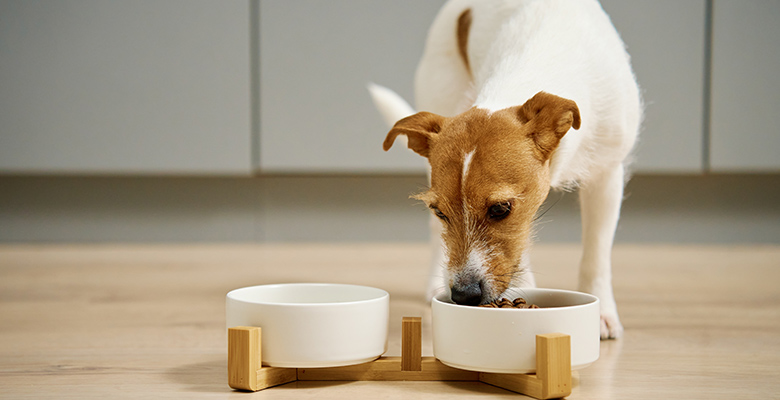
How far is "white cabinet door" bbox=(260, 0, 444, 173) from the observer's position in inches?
136

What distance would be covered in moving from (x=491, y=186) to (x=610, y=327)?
56 centimetres

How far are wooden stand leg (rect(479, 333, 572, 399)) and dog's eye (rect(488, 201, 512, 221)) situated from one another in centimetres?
28

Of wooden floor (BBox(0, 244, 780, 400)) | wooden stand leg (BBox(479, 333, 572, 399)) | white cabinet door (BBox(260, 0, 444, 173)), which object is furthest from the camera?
white cabinet door (BBox(260, 0, 444, 173))

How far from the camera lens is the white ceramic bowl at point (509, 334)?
100cm

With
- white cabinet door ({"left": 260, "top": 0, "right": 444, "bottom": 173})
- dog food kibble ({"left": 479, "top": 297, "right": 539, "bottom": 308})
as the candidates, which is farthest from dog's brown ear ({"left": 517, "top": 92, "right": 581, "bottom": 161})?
white cabinet door ({"left": 260, "top": 0, "right": 444, "bottom": 173})

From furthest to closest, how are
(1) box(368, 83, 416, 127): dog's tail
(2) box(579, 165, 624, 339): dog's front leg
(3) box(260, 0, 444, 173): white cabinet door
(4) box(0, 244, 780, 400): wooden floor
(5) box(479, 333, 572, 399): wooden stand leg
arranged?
1. (3) box(260, 0, 444, 173): white cabinet door
2. (1) box(368, 83, 416, 127): dog's tail
3. (2) box(579, 165, 624, 339): dog's front leg
4. (4) box(0, 244, 780, 400): wooden floor
5. (5) box(479, 333, 572, 399): wooden stand leg

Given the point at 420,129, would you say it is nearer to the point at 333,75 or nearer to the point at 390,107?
the point at 390,107

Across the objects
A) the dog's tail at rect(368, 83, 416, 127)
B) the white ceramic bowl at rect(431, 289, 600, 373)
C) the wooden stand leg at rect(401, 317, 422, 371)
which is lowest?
the wooden stand leg at rect(401, 317, 422, 371)

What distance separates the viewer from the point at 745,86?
3391 millimetres

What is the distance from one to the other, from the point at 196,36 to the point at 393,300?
2.10 meters

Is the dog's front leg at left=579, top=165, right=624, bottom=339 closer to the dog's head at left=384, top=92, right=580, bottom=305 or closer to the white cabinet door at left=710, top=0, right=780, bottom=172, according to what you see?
the dog's head at left=384, top=92, right=580, bottom=305

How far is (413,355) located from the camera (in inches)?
44.4

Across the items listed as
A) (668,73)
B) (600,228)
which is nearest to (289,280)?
(600,228)

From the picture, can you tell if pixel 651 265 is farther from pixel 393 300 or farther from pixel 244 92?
pixel 244 92
